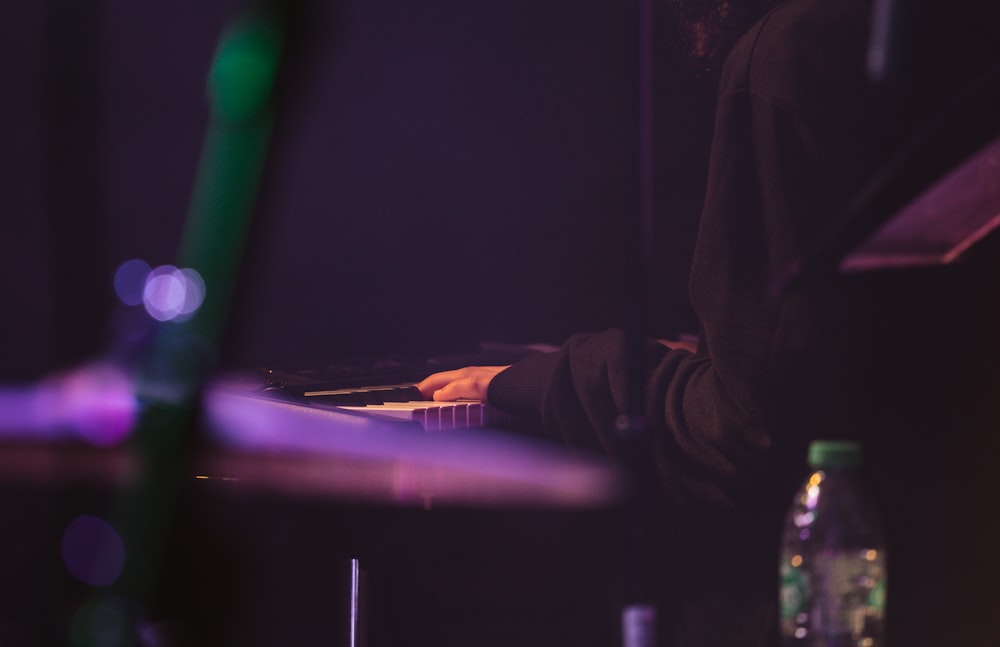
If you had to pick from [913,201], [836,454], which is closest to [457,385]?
[836,454]

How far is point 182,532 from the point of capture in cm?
194

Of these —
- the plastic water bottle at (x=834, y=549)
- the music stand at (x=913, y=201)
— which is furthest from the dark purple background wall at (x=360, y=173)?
the music stand at (x=913, y=201)

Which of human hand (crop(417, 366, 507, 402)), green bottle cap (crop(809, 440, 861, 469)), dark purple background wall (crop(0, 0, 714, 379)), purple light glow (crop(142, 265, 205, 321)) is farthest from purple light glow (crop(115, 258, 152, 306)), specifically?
green bottle cap (crop(809, 440, 861, 469))

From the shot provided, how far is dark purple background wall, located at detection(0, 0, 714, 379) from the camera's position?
1.93 meters

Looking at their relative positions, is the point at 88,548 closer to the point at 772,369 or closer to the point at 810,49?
the point at 772,369

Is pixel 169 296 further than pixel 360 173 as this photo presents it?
No

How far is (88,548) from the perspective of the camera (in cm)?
187

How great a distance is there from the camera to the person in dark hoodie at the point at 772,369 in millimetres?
1476

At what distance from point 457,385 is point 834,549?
2.27ft

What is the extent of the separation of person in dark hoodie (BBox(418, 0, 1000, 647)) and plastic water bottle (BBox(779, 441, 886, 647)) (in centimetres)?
3

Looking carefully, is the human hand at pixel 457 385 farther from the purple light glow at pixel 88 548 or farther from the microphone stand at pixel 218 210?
the purple light glow at pixel 88 548

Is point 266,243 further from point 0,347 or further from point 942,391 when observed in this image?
point 942,391

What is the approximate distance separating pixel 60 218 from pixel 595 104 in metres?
1.18

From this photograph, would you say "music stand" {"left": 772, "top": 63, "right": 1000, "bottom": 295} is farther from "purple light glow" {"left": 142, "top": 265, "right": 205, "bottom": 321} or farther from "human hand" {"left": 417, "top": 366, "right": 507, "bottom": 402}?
"purple light glow" {"left": 142, "top": 265, "right": 205, "bottom": 321}
